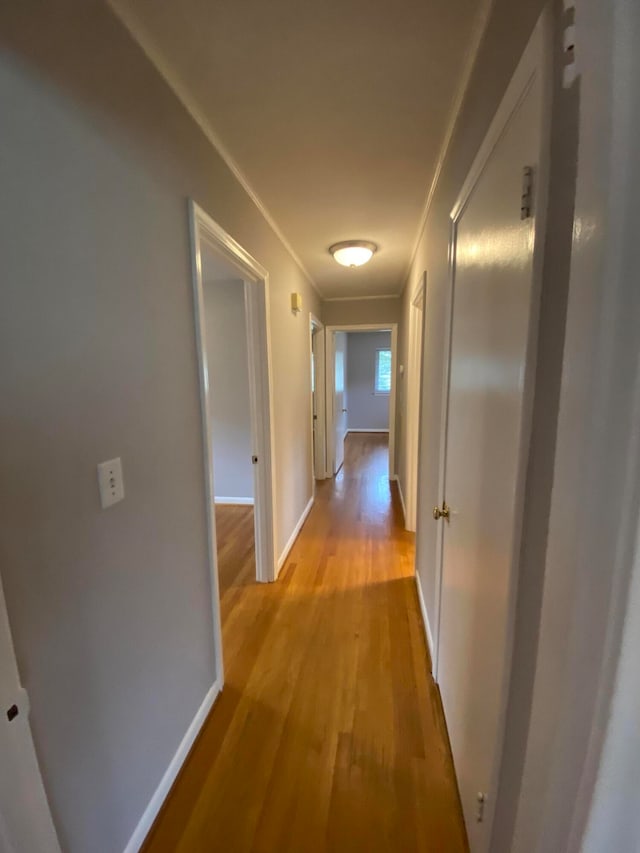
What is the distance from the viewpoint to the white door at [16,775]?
629 millimetres

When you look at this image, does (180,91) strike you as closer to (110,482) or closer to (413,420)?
(110,482)

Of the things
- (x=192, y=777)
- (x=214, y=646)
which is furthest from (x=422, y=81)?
(x=192, y=777)

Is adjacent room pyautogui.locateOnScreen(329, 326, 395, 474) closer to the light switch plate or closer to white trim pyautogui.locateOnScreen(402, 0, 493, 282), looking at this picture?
white trim pyautogui.locateOnScreen(402, 0, 493, 282)

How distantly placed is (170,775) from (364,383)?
746 cm

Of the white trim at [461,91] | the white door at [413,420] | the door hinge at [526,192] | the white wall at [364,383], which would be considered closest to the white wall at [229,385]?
the white door at [413,420]

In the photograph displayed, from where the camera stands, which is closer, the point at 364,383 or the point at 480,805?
the point at 480,805

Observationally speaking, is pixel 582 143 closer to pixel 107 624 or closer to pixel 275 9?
pixel 275 9

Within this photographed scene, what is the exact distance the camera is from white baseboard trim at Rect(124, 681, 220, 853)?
109 centimetres

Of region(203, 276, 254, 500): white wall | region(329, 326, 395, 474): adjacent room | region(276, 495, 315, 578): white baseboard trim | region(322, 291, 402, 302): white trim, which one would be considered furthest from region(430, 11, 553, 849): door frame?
region(329, 326, 395, 474): adjacent room

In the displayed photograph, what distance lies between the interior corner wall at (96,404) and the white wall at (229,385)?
2288mm

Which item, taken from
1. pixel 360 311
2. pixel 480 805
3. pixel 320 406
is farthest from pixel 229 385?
pixel 480 805

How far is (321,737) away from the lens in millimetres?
1439

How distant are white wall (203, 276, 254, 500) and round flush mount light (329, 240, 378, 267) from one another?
1.24m

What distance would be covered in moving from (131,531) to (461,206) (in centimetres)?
148
